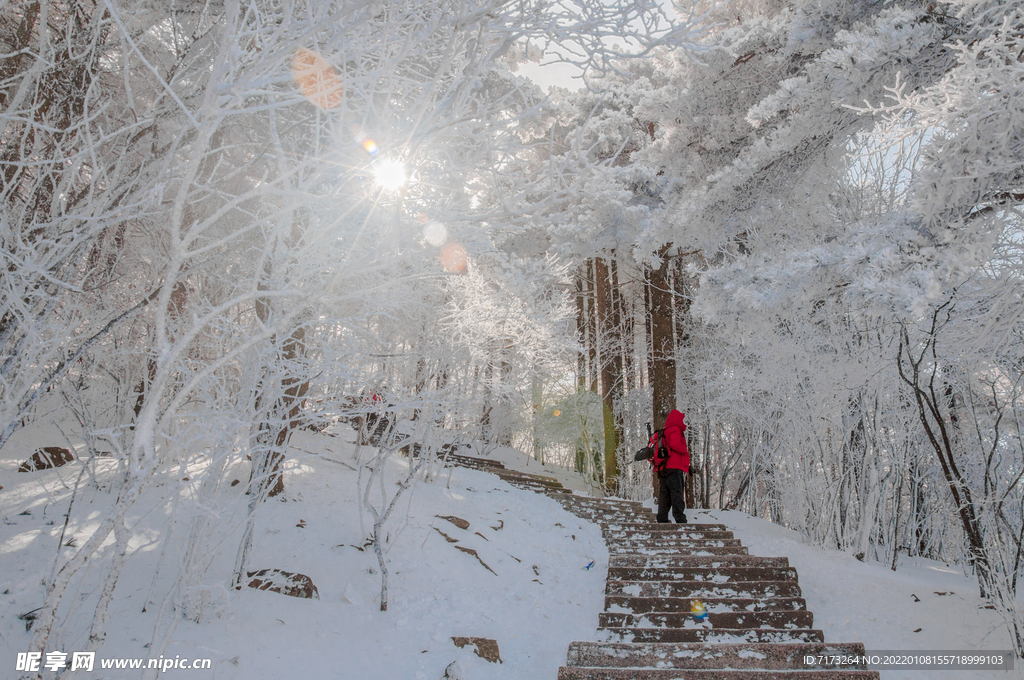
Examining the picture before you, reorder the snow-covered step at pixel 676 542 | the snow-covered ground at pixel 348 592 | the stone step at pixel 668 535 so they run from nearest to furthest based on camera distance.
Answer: the snow-covered ground at pixel 348 592 → the snow-covered step at pixel 676 542 → the stone step at pixel 668 535

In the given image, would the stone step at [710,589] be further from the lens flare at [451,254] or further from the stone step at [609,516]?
the lens flare at [451,254]

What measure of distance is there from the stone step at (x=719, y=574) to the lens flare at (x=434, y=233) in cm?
380

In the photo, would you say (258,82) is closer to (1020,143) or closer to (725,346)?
(1020,143)

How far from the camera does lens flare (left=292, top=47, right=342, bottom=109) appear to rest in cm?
246

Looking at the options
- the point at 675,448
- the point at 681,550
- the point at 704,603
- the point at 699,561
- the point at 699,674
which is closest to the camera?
the point at 699,674

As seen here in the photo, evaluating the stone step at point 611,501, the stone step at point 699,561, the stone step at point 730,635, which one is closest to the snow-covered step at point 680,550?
the stone step at point 699,561

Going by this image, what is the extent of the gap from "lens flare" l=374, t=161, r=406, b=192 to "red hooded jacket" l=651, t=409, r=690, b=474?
5.52 metres

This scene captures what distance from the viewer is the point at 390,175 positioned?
2.63 m

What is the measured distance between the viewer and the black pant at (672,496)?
23.5ft

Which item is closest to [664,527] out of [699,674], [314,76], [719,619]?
[719,619]

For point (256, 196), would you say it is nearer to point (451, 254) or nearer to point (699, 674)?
point (451, 254)

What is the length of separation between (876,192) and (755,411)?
3.62 m

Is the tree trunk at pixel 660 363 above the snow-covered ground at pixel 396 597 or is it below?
above

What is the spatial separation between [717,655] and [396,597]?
2.58m
